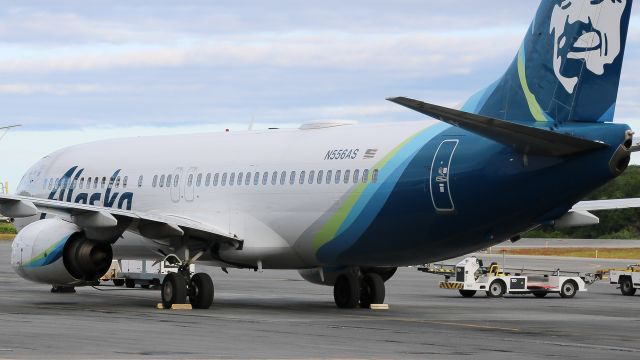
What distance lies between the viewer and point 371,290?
111 ft

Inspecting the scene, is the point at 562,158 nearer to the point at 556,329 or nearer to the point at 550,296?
the point at 556,329

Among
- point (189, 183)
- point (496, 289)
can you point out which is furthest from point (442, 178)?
point (496, 289)

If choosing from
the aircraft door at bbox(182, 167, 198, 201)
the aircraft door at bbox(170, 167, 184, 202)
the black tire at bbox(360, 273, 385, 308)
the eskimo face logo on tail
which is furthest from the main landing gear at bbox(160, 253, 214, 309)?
the eskimo face logo on tail

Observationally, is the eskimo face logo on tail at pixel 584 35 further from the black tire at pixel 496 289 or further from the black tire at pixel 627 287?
the black tire at pixel 627 287

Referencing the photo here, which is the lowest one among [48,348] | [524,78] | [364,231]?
[48,348]

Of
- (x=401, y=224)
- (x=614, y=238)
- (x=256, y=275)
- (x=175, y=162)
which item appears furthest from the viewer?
(x=614, y=238)

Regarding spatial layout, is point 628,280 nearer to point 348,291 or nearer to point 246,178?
point 348,291

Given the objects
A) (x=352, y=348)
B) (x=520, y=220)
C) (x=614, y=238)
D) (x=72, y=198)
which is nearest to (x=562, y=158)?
(x=520, y=220)

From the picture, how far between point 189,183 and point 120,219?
372 cm

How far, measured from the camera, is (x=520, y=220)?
27141 millimetres

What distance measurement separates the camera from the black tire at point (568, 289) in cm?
4300

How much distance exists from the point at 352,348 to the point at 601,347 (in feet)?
14.5

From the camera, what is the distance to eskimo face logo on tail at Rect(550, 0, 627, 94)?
25.4 metres

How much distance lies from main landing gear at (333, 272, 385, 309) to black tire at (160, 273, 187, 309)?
4.46 metres
